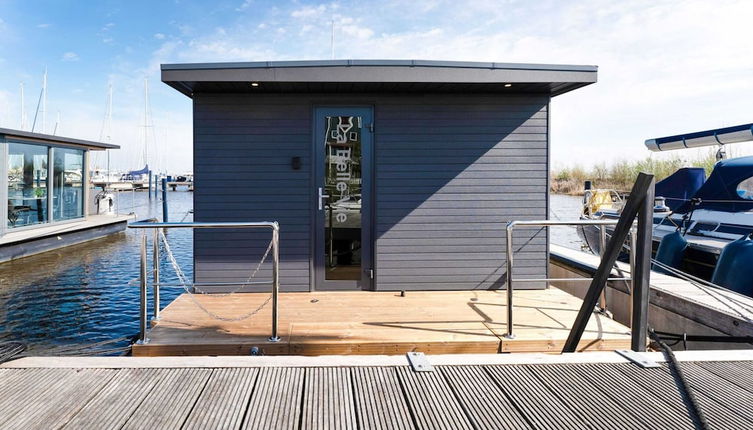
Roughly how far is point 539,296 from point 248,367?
3444 mm

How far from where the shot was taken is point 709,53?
14102 mm

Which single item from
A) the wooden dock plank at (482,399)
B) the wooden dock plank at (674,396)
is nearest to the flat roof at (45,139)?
the wooden dock plank at (482,399)

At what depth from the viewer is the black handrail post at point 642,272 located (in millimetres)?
2500

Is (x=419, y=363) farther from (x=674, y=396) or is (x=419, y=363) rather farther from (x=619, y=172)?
(x=619, y=172)

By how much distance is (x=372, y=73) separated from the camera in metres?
4.03

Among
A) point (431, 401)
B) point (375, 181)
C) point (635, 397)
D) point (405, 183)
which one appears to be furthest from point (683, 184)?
point (431, 401)

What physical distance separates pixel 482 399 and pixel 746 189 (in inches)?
335

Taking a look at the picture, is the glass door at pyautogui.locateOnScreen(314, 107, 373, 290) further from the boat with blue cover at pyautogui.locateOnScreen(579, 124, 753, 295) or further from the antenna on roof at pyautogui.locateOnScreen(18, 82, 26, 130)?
the antenna on roof at pyautogui.locateOnScreen(18, 82, 26, 130)

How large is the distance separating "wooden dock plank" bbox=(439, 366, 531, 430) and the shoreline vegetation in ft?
42.0

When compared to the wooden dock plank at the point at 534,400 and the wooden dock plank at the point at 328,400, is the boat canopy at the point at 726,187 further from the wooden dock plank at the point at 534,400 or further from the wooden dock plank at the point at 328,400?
the wooden dock plank at the point at 328,400

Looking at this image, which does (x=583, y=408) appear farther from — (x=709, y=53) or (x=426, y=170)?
(x=709, y=53)

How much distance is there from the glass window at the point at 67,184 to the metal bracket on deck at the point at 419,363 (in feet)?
45.2

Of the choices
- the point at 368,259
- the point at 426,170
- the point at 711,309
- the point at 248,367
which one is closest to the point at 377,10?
the point at 426,170

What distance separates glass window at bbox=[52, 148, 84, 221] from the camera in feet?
40.3
